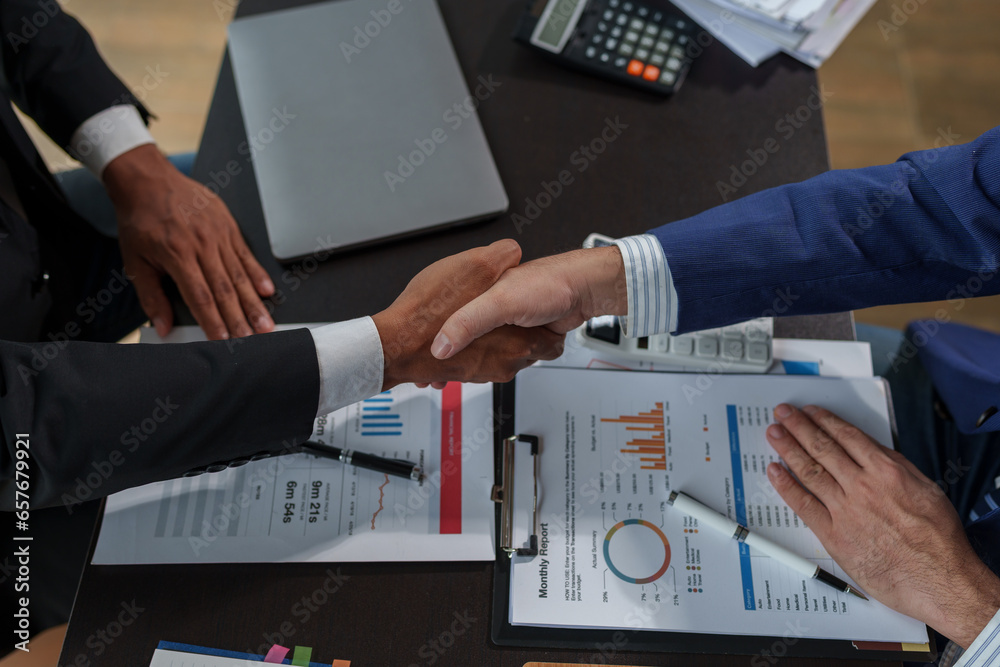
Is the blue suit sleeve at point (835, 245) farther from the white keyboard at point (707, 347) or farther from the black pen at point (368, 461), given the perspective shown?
the black pen at point (368, 461)

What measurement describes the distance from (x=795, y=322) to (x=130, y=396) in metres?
0.78

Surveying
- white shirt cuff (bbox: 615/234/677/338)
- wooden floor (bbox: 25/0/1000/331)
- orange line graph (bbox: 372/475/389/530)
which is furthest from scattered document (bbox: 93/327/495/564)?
wooden floor (bbox: 25/0/1000/331)

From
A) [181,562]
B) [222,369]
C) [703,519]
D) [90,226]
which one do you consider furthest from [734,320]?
[90,226]

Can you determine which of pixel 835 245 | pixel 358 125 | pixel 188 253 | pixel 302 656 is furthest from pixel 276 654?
pixel 835 245

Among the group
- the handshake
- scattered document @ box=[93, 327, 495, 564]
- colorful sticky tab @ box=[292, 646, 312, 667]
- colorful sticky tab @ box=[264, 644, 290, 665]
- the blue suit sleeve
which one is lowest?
colorful sticky tab @ box=[264, 644, 290, 665]

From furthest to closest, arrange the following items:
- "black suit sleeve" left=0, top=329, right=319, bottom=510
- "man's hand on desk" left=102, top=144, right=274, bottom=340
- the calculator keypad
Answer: the calculator keypad → "man's hand on desk" left=102, top=144, right=274, bottom=340 → "black suit sleeve" left=0, top=329, right=319, bottom=510

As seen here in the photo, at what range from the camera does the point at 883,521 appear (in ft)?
2.45

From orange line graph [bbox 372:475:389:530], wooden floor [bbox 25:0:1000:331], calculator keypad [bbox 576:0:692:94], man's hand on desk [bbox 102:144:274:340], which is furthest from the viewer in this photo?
wooden floor [bbox 25:0:1000:331]

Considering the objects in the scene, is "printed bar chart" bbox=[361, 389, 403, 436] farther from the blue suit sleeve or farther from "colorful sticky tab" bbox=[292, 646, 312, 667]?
the blue suit sleeve

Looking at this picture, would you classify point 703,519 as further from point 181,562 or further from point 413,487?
point 181,562

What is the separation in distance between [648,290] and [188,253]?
60 cm

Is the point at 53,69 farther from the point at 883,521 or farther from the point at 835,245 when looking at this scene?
the point at 883,521

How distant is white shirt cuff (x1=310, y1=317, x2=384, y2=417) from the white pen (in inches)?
14.5

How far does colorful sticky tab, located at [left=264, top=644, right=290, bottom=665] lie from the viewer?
708 millimetres
